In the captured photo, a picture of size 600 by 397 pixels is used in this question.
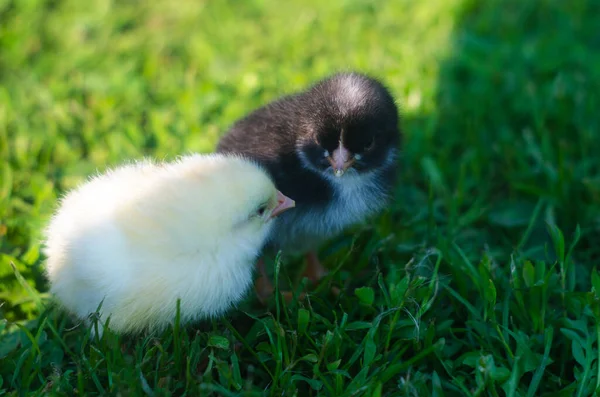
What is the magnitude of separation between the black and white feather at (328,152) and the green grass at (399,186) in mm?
208

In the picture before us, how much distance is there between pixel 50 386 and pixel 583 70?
12.5 ft

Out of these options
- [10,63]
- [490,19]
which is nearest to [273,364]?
[10,63]

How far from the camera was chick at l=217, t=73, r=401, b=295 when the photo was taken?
2.43m

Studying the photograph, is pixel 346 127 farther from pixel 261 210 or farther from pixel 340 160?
pixel 261 210

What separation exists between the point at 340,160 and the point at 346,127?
13 centimetres

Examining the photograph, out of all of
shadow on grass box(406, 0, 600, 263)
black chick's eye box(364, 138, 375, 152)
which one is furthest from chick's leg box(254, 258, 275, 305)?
shadow on grass box(406, 0, 600, 263)

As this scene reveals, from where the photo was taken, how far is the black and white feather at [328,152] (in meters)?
2.43

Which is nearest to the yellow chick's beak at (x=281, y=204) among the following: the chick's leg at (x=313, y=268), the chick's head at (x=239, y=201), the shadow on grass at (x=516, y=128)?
the chick's head at (x=239, y=201)

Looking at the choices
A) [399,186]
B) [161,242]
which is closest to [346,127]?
[161,242]

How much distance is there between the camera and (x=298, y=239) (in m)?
2.70

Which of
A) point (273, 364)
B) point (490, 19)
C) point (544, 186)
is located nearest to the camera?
point (273, 364)

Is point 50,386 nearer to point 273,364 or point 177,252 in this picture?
point 177,252

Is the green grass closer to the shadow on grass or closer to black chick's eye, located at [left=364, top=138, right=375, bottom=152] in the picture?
the shadow on grass

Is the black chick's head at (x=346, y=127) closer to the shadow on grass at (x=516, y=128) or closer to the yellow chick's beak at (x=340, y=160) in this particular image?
the yellow chick's beak at (x=340, y=160)
